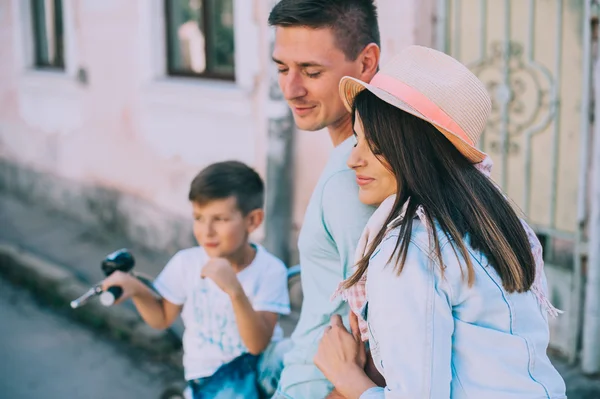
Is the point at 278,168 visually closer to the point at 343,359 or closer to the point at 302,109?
the point at 302,109

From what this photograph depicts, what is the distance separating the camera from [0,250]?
7.47 meters

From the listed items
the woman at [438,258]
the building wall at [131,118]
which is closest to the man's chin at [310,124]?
the woman at [438,258]

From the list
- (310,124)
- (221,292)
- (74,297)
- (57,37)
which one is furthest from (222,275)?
(57,37)

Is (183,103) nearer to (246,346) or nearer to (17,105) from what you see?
(17,105)

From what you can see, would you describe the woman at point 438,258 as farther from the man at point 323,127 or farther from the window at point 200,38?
the window at point 200,38

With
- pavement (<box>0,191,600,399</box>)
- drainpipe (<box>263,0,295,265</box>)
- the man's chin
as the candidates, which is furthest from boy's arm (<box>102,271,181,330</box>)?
drainpipe (<box>263,0,295,265</box>)

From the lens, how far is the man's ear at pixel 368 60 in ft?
7.37

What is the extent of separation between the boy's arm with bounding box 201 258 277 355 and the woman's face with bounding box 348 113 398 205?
2.57 ft

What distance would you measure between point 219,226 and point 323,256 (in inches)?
31.1

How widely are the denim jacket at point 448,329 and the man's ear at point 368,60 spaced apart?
79cm

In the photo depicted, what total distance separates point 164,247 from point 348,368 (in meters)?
5.54

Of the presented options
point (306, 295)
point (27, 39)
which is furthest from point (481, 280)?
point (27, 39)

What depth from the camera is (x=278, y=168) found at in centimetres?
567

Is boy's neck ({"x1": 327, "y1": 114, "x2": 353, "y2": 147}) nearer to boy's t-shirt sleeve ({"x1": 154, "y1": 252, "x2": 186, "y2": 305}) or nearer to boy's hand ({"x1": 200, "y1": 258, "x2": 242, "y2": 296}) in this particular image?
boy's hand ({"x1": 200, "y1": 258, "x2": 242, "y2": 296})
